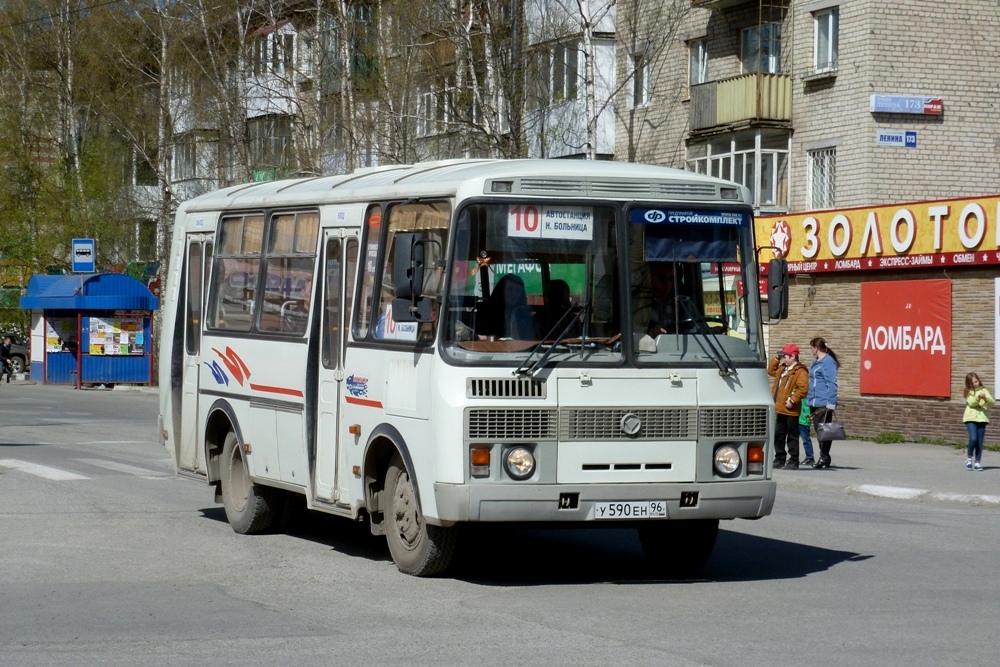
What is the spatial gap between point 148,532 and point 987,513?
8256 mm

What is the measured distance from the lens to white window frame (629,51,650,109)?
122 ft

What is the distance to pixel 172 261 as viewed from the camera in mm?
14273

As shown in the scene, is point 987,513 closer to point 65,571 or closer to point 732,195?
point 732,195

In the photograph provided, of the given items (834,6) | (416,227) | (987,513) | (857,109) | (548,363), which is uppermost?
(834,6)

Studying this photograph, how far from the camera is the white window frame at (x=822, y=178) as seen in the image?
31656 mm

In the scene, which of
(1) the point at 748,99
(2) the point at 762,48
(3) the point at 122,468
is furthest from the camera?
(2) the point at 762,48

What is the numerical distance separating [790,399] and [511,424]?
433 inches

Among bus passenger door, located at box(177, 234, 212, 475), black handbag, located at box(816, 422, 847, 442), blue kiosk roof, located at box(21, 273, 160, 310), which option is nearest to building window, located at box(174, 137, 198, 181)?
blue kiosk roof, located at box(21, 273, 160, 310)

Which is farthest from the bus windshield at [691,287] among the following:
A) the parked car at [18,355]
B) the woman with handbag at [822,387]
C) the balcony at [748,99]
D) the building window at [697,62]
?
the parked car at [18,355]

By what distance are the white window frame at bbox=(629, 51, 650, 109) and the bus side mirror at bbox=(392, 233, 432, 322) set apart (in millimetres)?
27989

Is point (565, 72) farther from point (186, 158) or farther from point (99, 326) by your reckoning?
point (186, 158)

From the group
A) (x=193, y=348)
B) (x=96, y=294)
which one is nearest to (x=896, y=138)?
(x=193, y=348)

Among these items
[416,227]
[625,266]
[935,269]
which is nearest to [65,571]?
[416,227]

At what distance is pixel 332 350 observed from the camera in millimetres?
11172
